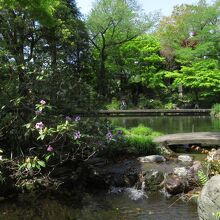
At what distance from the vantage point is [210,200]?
4566 mm

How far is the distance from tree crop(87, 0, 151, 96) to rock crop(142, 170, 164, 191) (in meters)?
25.4

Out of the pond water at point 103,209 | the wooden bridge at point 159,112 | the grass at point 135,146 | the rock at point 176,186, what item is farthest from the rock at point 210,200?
the wooden bridge at point 159,112

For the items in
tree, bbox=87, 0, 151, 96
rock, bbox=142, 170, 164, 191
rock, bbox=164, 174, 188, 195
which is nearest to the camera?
rock, bbox=164, 174, 188, 195

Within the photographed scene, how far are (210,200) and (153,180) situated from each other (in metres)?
3.79

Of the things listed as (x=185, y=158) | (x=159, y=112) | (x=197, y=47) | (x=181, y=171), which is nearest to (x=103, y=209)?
(x=181, y=171)

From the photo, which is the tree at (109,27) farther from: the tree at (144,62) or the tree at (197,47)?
the tree at (197,47)

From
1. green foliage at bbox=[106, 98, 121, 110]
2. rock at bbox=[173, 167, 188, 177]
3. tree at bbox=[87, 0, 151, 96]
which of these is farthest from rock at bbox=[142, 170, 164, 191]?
tree at bbox=[87, 0, 151, 96]

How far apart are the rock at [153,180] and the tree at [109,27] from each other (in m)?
25.4

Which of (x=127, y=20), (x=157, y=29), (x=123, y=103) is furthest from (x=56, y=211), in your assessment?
(x=157, y=29)

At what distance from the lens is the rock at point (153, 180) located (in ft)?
26.9

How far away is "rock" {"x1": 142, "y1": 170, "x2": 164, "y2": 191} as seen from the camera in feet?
26.9

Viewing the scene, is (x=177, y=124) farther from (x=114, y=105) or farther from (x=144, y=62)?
(x=144, y=62)

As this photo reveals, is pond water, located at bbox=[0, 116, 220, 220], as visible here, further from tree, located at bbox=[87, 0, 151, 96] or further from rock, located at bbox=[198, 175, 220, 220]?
tree, located at bbox=[87, 0, 151, 96]

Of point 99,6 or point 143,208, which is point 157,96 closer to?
point 99,6
